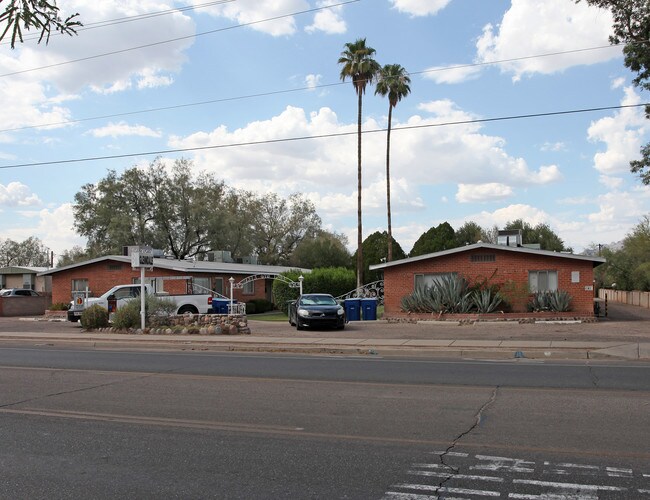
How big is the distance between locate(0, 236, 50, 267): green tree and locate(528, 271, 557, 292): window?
309 feet

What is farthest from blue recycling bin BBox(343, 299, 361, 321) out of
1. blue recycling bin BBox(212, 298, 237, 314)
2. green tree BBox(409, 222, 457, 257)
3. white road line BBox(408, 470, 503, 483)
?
green tree BBox(409, 222, 457, 257)

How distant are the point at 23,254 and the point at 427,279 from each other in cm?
9480

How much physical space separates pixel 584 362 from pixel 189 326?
45.0ft

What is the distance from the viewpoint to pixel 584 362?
1408 cm

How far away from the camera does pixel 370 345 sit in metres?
17.6

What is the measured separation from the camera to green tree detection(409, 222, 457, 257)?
175 feet

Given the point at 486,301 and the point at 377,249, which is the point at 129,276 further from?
the point at 377,249

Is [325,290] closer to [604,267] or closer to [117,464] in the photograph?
[117,464]

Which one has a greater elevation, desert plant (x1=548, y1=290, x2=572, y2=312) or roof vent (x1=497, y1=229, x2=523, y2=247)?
roof vent (x1=497, y1=229, x2=523, y2=247)

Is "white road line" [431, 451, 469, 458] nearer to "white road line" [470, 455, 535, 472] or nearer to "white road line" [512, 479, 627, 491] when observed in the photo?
"white road line" [470, 455, 535, 472]

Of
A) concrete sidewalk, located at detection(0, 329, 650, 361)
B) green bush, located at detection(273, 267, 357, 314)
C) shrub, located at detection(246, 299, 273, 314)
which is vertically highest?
green bush, located at detection(273, 267, 357, 314)

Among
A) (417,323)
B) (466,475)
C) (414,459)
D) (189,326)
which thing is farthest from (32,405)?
(417,323)

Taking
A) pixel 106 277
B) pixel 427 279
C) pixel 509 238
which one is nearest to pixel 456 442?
pixel 427 279

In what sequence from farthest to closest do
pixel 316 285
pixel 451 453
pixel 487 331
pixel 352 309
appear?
pixel 316 285, pixel 352 309, pixel 487 331, pixel 451 453
